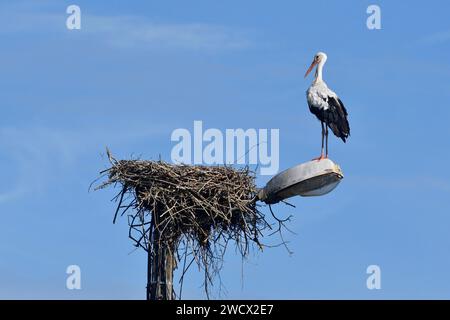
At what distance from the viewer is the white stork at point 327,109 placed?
2050 cm

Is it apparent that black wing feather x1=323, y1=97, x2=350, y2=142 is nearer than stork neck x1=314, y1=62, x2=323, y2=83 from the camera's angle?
Yes

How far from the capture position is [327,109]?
816 inches

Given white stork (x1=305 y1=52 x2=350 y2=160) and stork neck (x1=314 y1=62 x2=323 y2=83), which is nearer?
white stork (x1=305 y1=52 x2=350 y2=160)

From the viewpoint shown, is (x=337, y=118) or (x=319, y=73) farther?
(x=319, y=73)

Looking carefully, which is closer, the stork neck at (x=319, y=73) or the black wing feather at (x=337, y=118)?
the black wing feather at (x=337, y=118)

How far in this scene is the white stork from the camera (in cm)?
2050

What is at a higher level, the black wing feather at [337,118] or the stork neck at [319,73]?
the stork neck at [319,73]

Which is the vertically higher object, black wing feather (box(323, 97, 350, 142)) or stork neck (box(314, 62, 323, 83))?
stork neck (box(314, 62, 323, 83))

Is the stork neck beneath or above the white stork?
above

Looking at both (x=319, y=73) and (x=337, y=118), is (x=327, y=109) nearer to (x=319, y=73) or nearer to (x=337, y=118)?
(x=337, y=118)

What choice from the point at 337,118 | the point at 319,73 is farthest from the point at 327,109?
the point at 319,73
